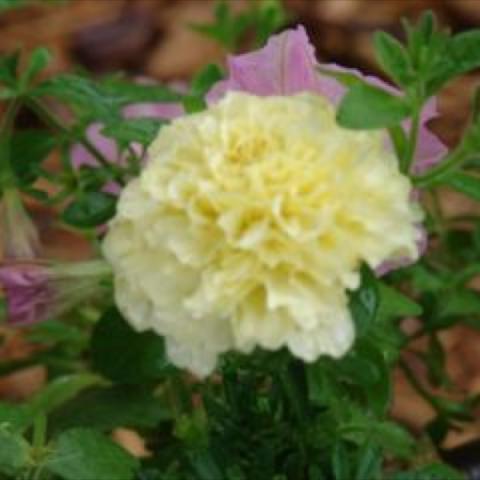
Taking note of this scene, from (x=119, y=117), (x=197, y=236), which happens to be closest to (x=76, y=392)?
(x=119, y=117)

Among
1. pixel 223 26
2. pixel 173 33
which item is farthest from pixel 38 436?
pixel 173 33

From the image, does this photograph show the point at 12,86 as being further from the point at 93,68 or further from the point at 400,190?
the point at 93,68

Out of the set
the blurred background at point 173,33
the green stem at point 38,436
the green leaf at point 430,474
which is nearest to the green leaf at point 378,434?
the green leaf at point 430,474

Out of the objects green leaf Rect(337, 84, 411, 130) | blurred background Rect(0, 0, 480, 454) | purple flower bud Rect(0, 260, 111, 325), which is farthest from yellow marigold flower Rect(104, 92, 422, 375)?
blurred background Rect(0, 0, 480, 454)

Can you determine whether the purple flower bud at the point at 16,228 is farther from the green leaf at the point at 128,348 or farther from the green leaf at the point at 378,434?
the green leaf at the point at 378,434

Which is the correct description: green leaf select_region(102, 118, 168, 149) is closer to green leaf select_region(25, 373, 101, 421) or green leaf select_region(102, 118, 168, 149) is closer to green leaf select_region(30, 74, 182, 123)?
green leaf select_region(30, 74, 182, 123)

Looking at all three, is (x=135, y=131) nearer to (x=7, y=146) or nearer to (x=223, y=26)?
(x=7, y=146)

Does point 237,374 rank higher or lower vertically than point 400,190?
lower
